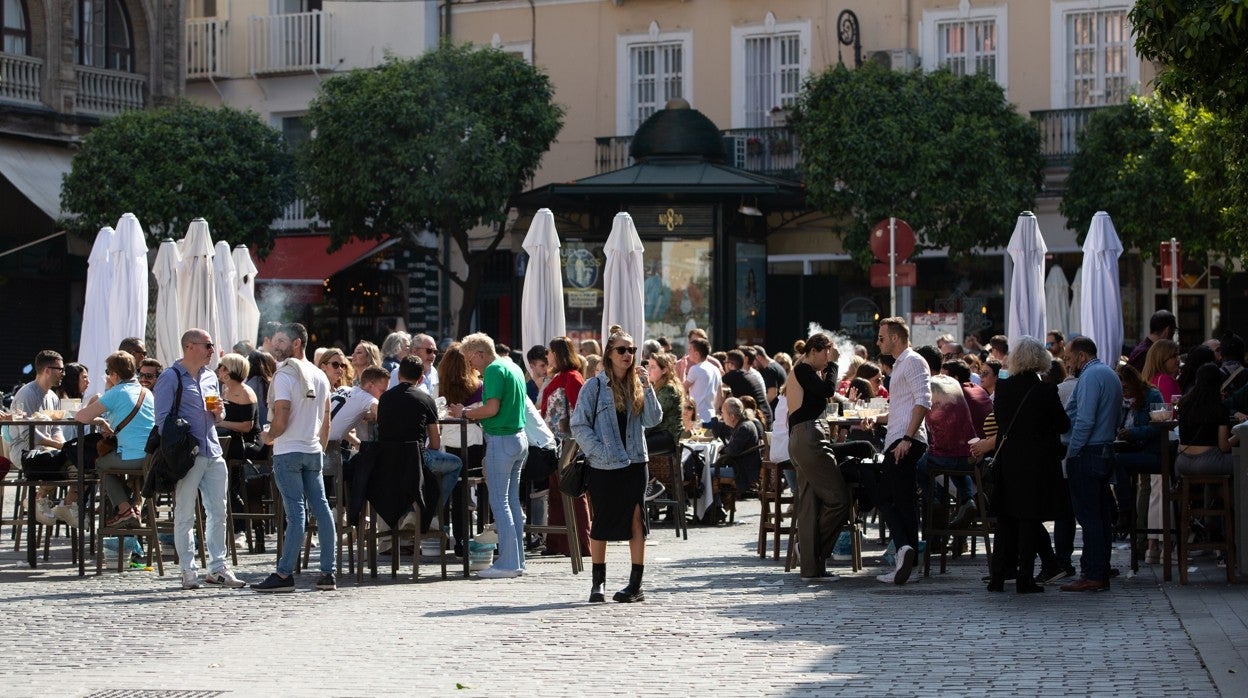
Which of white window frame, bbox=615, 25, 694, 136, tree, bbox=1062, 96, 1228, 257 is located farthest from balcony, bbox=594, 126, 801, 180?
tree, bbox=1062, 96, 1228, 257

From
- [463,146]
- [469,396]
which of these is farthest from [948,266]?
[469,396]

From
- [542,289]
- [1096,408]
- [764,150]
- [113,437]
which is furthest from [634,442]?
[764,150]

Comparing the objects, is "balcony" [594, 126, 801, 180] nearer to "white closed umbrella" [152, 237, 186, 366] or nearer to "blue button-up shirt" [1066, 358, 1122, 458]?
"white closed umbrella" [152, 237, 186, 366]

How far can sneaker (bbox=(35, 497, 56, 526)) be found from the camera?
49.4ft

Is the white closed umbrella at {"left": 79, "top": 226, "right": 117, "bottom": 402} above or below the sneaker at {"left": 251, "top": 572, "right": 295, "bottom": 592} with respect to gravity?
above

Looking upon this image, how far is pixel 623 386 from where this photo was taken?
12828 mm

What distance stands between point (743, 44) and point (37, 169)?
13.0 m

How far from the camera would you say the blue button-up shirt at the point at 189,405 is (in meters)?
13.4

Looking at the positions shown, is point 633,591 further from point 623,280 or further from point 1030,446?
point 623,280

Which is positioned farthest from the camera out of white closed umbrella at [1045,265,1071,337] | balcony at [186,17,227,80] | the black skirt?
balcony at [186,17,227,80]

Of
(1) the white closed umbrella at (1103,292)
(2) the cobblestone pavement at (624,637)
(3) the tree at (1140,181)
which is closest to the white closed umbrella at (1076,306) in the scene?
(3) the tree at (1140,181)

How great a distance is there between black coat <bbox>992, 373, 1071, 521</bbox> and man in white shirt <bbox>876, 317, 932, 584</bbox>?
0.72 m

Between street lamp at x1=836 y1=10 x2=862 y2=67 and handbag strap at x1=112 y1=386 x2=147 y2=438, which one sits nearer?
handbag strap at x1=112 y1=386 x2=147 y2=438

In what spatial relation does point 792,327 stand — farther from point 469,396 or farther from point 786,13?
point 469,396
